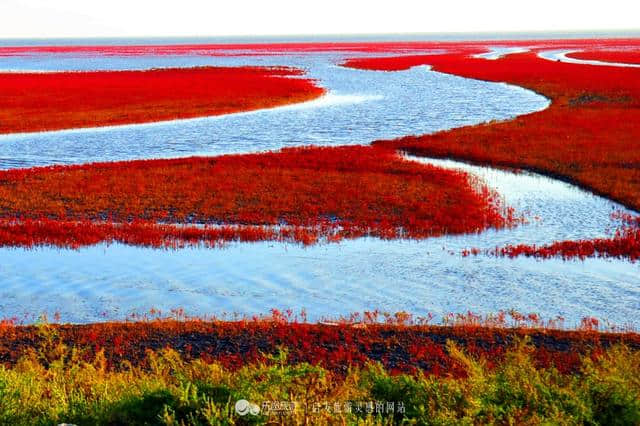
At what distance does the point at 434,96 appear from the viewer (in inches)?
2387

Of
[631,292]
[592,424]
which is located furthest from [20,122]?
[592,424]

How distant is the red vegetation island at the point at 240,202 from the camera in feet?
67.2

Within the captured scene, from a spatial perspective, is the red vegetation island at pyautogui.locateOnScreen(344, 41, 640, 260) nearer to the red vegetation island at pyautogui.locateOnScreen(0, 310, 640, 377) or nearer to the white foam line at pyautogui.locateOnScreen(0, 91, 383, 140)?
the red vegetation island at pyautogui.locateOnScreen(0, 310, 640, 377)

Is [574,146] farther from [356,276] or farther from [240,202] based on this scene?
[356,276]

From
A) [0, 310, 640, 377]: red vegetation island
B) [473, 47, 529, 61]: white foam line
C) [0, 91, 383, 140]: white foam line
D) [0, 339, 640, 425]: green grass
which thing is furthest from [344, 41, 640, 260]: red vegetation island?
[473, 47, 529, 61]: white foam line

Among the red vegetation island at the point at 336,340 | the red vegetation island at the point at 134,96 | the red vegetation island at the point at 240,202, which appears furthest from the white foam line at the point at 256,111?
the red vegetation island at the point at 336,340

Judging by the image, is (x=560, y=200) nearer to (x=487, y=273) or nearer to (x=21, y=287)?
(x=487, y=273)

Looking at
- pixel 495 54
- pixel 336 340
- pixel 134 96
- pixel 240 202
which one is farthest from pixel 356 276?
pixel 495 54

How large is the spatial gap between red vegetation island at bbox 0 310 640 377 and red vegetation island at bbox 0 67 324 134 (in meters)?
34.0

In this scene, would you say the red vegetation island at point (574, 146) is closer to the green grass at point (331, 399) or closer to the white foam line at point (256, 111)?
the green grass at point (331, 399)

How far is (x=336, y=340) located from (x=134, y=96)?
5115 cm

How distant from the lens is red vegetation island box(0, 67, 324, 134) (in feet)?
157

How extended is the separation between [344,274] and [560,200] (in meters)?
10.5

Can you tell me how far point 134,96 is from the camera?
196 ft
